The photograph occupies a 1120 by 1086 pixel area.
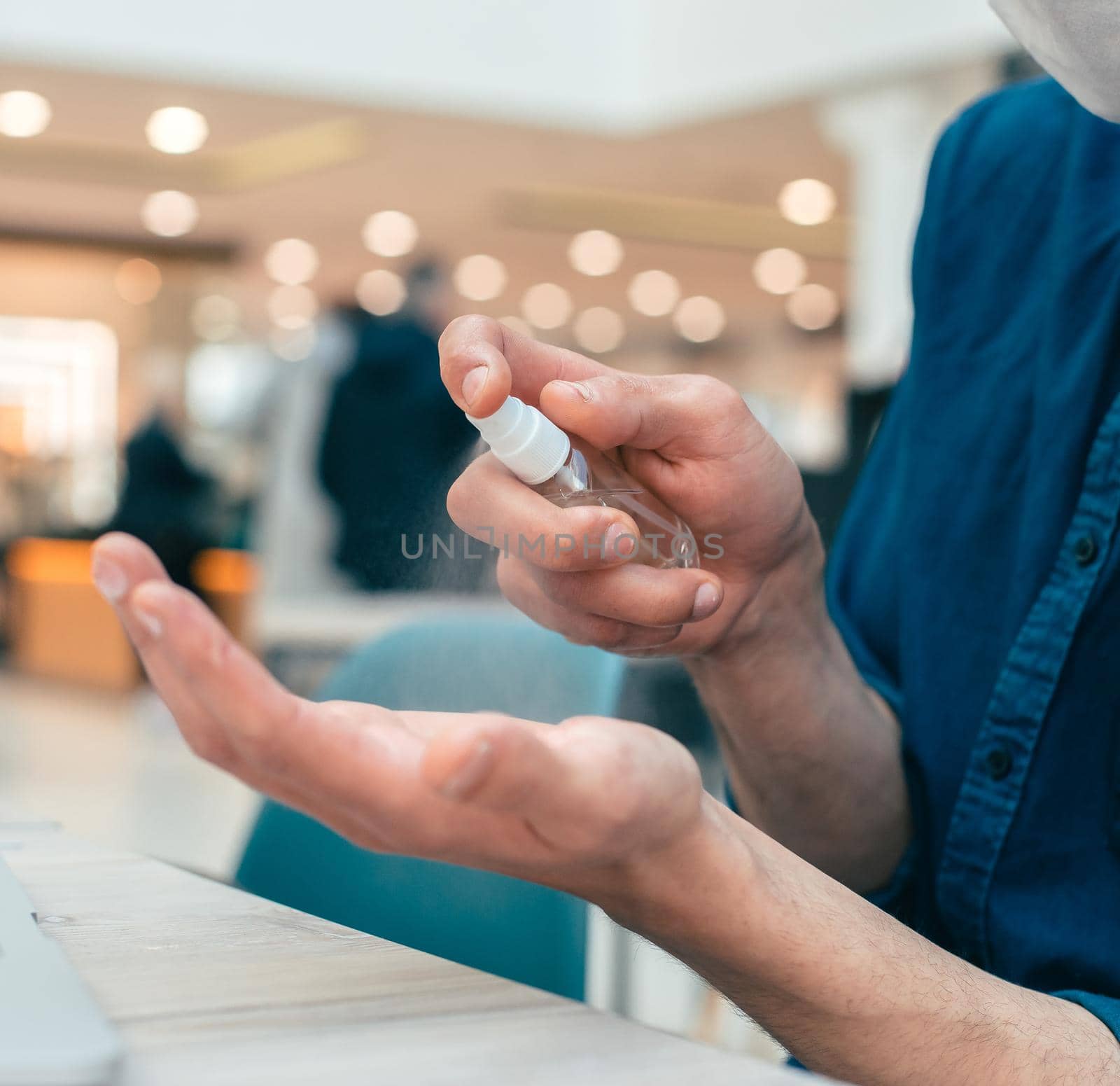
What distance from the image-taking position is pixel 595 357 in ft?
2.01

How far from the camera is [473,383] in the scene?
521mm

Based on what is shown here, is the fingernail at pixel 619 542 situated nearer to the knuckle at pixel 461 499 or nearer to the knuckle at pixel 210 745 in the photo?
the knuckle at pixel 461 499

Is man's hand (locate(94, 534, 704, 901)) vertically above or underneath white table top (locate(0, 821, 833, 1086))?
above

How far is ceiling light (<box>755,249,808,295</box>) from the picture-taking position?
31.3 feet

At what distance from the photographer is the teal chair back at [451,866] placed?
782 millimetres

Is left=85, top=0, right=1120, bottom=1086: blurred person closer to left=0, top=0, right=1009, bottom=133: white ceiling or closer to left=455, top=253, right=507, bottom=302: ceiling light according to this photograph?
left=0, top=0, right=1009, bottom=133: white ceiling

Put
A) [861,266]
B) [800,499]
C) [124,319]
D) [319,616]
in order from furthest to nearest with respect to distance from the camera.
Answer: [124,319], [861,266], [319,616], [800,499]

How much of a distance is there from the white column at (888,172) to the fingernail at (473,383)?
483 centimetres

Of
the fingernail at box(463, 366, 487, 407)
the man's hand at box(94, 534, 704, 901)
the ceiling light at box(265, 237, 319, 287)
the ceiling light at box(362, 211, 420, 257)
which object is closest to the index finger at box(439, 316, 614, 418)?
the fingernail at box(463, 366, 487, 407)

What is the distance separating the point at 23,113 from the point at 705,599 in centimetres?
665

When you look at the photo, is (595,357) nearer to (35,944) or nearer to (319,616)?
(35,944)

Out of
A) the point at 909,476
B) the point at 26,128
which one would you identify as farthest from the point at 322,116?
the point at 909,476

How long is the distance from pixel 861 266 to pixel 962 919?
5.12 metres

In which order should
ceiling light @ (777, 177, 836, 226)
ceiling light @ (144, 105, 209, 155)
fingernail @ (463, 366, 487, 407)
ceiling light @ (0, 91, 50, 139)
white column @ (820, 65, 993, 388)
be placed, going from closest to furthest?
fingernail @ (463, 366, 487, 407) → white column @ (820, 65, 993, 388) → ceiling light @ (0, 91, 50, 139) → ceiling light @ (144, 105, 209, 155) → ceiling light @ (777, 177, 836, 226)
